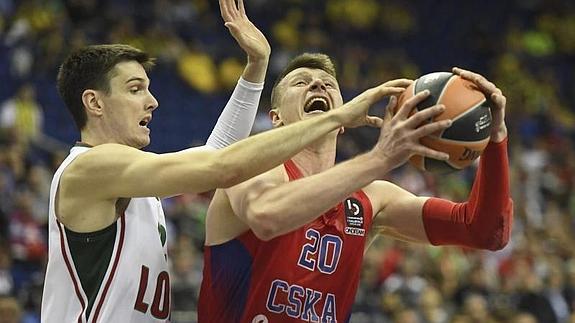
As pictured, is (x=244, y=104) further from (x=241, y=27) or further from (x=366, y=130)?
(x=366, y=130)

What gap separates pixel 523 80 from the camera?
19.2 meters

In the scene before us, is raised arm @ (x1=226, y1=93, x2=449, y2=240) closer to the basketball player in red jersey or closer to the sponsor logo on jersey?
the basketball player in red jersey

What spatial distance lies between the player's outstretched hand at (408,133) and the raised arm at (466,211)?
60 cm

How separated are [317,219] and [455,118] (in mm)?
994

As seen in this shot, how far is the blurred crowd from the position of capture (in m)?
11.1

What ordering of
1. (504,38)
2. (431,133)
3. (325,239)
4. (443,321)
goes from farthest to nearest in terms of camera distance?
(504,38), (443,321), (325,239), (431,133)

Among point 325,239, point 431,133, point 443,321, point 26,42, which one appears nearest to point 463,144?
point 431,133

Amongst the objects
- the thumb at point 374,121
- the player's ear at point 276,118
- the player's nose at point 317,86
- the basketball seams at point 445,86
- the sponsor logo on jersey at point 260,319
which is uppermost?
the player's nose at point 317,86

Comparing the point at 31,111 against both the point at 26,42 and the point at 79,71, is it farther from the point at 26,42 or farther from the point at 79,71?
the point at 79,71

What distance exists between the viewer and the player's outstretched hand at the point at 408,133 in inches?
158

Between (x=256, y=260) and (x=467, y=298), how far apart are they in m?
6.89

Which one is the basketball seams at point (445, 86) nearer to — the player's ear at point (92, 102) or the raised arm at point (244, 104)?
the raised arm at point (244, 104)

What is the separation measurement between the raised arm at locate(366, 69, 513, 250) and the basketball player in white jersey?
0.74 m

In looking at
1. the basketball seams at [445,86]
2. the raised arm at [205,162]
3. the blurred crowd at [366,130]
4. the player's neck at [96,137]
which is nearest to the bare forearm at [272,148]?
the raised arm at [205,162]
